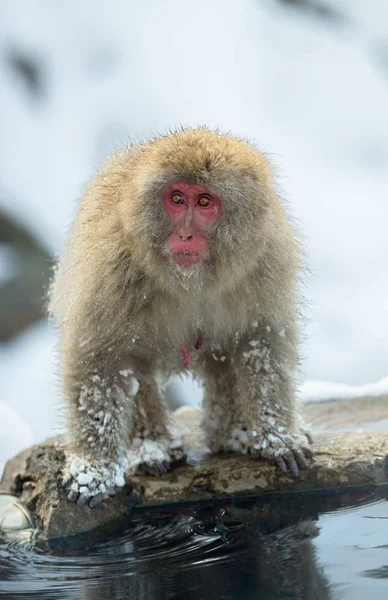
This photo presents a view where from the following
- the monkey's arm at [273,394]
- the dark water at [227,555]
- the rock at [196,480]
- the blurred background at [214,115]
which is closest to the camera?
→ the dark water at [227,555]

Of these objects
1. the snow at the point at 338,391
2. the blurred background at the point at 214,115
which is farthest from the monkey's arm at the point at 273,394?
the blurred background at the point at 214,115

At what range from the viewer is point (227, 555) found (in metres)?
3.59

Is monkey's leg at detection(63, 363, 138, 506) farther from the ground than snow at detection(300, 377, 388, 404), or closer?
closer

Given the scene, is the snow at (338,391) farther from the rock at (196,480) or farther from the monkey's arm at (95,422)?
the monkey's arm at (95,422)

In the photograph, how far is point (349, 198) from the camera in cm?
1070

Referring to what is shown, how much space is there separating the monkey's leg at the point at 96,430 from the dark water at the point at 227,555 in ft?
0.76

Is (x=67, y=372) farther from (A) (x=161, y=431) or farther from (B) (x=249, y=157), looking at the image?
(B) (x=249, y=157)

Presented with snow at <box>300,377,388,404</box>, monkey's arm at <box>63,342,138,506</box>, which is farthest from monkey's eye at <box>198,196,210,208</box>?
snow at <box>300,377,388,404</box>

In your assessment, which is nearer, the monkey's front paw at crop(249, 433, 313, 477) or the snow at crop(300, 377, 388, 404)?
the monkey's front paw at crop(249, 433, 313, 477)

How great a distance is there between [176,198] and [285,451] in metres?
1.44

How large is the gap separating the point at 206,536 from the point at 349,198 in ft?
24.2

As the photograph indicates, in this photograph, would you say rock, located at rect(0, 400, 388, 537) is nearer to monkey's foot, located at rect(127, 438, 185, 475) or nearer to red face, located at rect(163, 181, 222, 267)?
monkey's foot, located at rect(127, 438, 185, 475)

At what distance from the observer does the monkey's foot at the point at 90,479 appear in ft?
14.1

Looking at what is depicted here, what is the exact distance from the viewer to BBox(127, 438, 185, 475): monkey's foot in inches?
183
